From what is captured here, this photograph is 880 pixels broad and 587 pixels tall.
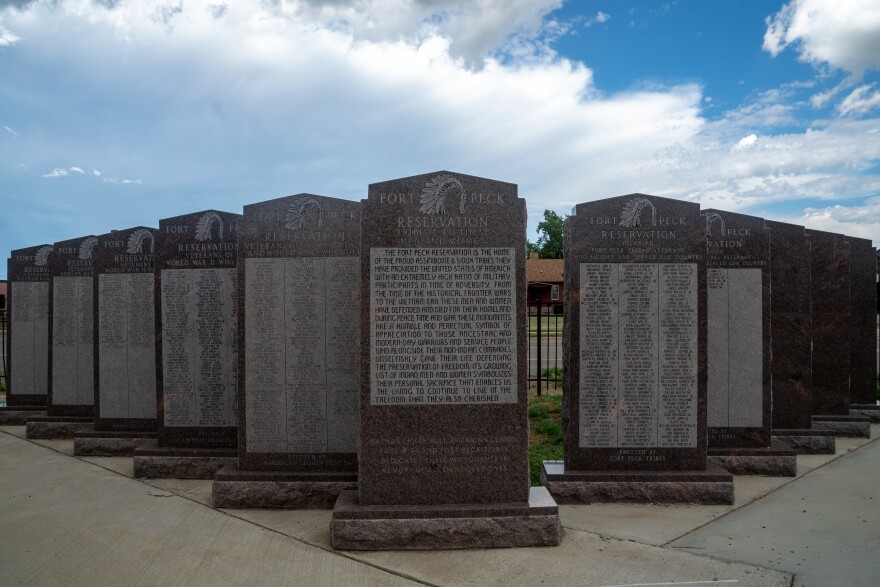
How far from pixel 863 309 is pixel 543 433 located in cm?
591

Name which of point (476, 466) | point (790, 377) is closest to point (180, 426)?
point (476, 466)

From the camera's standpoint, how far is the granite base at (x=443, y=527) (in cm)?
491

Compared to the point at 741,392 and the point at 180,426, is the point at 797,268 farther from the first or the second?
the point at 180,426

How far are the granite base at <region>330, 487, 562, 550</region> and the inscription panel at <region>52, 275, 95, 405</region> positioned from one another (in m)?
6.15

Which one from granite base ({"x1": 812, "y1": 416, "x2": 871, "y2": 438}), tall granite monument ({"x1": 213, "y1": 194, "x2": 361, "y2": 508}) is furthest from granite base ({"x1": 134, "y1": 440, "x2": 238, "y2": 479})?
granite base ({"x1": 812, "y1": 416, "x2": 871, "y2": 438})

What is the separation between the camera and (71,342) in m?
9.44

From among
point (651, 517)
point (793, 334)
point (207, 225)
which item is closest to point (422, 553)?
point (651, 517)

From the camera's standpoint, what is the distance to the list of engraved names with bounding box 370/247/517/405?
16.9 ft

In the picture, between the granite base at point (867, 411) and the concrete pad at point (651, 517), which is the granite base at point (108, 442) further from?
the granite base at point (867, 411)

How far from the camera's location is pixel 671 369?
6.38 metres

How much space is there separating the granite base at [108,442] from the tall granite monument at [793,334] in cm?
779

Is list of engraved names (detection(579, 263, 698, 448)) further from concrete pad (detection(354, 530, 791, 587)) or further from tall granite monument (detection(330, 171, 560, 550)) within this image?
concrete pad (detection(354, 530, 791, 587))

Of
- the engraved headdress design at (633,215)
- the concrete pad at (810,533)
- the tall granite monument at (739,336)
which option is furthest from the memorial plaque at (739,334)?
the engraved headdress design at (633,215)

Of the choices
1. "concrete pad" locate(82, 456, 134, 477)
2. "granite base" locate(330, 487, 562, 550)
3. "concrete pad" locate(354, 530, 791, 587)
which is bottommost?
"concrete pad" locate(82, 456, 134, 477)
